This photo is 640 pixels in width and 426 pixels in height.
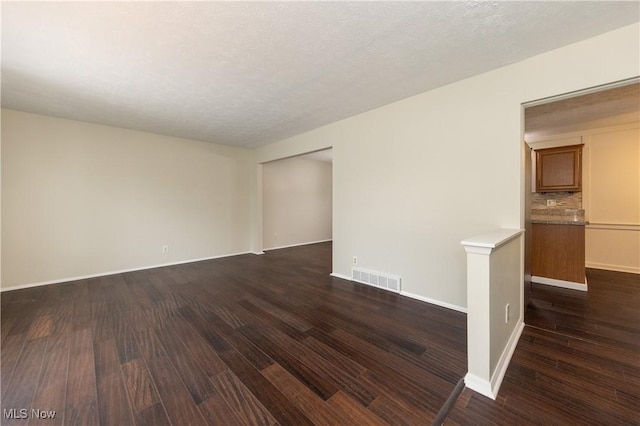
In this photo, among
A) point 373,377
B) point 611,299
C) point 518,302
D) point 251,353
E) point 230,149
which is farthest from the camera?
point 230,149

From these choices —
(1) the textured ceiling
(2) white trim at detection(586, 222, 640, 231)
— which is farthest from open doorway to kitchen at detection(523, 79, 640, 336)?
(1) the textured ceiling

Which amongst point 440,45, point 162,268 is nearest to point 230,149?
point 162,268

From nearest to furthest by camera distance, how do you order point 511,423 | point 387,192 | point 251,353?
point 511,423 < point 251,353 < point 387,192

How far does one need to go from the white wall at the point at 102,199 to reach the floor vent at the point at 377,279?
352 cm

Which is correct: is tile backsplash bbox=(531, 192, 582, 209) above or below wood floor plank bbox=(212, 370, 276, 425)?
above

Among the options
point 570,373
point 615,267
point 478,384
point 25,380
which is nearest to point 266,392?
point 478,384

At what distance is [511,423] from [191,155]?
5.97 m

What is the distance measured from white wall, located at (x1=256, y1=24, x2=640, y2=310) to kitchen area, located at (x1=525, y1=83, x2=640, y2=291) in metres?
1.59

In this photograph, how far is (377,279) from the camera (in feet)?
11.5

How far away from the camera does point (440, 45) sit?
2.05 m

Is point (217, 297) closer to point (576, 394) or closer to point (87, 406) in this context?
point (87, 406)

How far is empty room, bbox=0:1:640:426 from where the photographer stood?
1.61 metres

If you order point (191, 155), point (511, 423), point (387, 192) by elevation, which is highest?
point (191, 155)

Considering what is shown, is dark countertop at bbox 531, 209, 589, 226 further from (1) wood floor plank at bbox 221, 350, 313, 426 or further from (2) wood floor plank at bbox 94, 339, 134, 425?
(2) wood floor plank at bbox 94, 339, 134, 425
